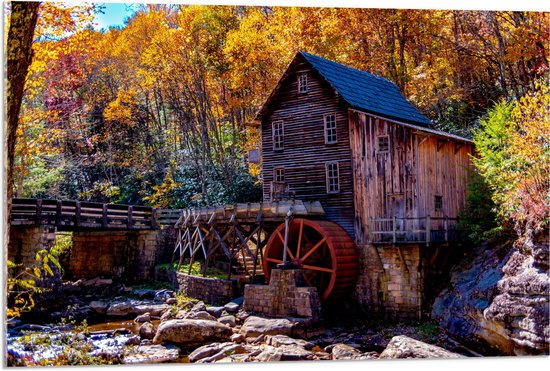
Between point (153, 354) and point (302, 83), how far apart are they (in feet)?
25.2

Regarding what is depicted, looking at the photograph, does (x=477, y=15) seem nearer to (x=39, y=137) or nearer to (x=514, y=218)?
(x=514, y=218)

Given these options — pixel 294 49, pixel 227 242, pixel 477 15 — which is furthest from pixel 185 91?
pixel 477 15

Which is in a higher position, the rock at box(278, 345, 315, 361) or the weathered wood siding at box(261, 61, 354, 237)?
the weathered wood siding at box(261, 61, 354, 237)

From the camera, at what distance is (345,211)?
14.7m

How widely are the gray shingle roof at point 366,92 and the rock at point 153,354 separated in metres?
6.82

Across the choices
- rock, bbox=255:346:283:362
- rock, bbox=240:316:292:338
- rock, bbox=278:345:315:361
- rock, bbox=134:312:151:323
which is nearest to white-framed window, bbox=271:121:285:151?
rock, bbox=240:316:292:338

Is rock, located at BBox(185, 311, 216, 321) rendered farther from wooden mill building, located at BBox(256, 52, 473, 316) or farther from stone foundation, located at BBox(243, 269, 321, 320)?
wooden mill building, located at BBox(256, 52, 473, 316)

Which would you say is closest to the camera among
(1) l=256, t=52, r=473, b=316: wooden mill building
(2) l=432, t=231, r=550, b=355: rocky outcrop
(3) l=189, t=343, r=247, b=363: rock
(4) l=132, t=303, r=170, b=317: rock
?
(2) l=432, t=231, r=550, b=355: rocky outcrop

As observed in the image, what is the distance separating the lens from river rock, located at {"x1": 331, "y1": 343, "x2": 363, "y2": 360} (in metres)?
10.5

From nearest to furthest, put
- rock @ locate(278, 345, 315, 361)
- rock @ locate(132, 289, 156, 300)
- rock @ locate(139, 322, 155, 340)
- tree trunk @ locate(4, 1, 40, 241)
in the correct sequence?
tree trunk @ locate(4, 1, 40, 241) → rock @ locate(278, 345, 315, 361) → rock @ locate(139, 322, 155, 340) → rock @ locate(132, 289, 156, 300)

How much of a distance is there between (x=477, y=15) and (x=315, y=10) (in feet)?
15.8

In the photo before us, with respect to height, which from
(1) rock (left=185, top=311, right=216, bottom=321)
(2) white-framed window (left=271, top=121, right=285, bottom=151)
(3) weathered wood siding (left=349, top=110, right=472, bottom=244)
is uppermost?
(2) white-framed window (left=271, top=121, right=285, bottom=151)

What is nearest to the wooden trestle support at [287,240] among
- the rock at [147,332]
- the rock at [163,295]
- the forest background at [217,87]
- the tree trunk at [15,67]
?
the rock at [163,295]

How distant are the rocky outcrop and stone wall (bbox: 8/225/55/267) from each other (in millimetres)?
9074
